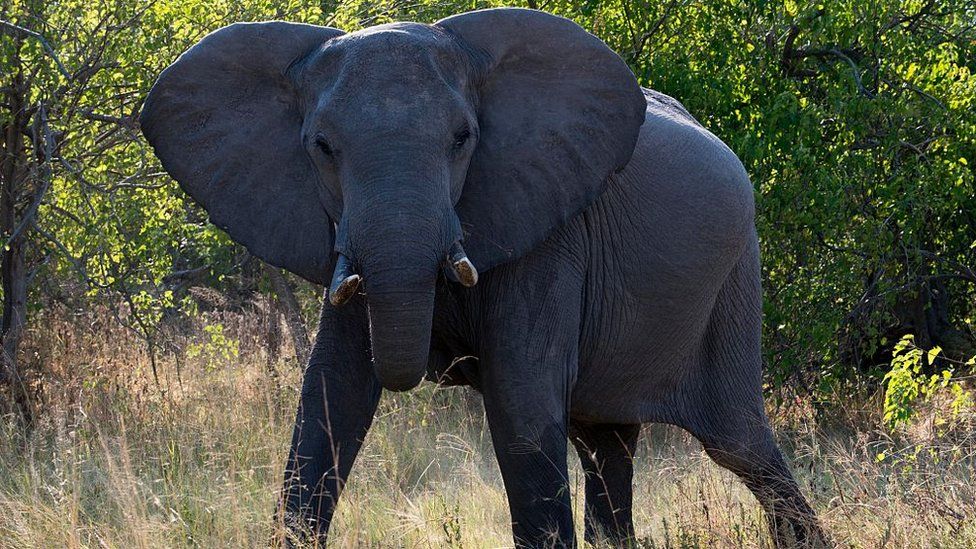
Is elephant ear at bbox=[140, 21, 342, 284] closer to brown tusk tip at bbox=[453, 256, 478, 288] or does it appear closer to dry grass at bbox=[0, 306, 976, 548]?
brown tusk tip at bbox=[453, 256, 478, 288]

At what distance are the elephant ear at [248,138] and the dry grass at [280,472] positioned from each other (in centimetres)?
86

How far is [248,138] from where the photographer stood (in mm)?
4492

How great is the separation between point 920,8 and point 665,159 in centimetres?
399

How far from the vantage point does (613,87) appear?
4.67 metres

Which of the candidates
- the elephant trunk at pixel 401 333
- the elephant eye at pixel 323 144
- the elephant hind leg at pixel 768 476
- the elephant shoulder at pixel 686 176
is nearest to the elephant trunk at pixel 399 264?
the elephant trunk at pixel 401 333

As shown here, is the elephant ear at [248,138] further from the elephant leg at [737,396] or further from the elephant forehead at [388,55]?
the elephant leg at [737,396]

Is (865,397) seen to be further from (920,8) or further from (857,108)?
(920,8)

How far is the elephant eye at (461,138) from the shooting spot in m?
4.17

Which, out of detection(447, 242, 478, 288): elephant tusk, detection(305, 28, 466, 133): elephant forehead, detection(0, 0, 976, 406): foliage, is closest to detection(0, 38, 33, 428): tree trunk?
detection(0, 0, 976, 406): foliage

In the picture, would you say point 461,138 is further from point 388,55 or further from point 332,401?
point 332,401

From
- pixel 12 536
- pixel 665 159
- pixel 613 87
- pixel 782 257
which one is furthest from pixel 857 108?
pixel 12 536

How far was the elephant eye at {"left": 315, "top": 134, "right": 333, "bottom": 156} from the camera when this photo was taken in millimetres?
4113

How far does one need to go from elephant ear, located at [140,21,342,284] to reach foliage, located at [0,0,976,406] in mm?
2343

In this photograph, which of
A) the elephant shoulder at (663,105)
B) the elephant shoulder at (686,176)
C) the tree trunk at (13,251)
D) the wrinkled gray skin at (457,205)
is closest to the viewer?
the wrinkled gray skin at (457,205)
